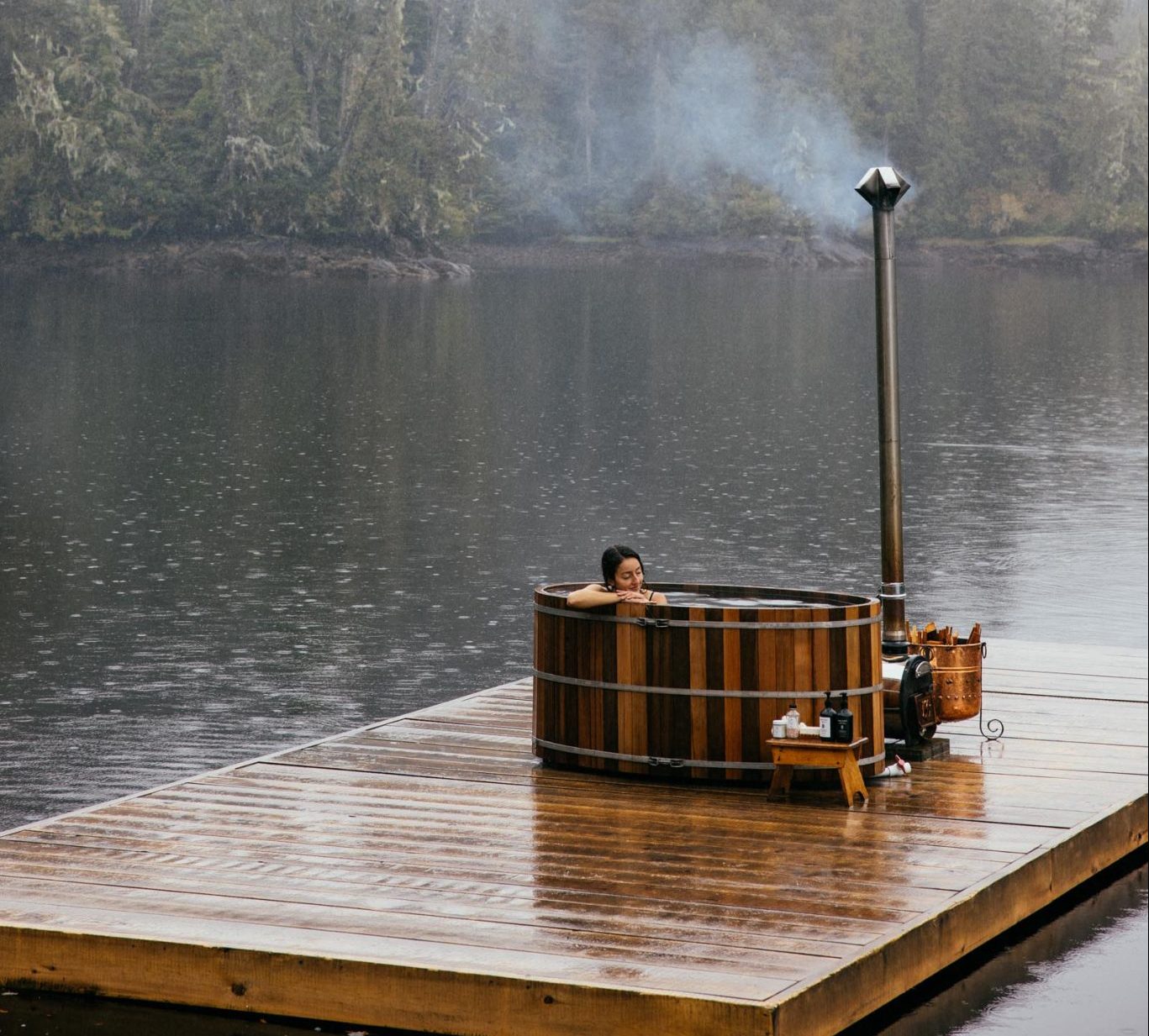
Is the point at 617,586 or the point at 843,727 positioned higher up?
the point at 617,586

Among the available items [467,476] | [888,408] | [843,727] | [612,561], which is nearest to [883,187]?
[888,408]

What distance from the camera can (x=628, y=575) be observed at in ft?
24.8

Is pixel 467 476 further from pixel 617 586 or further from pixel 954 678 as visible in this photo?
pixel 617 586

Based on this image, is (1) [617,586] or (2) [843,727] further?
(1) [617,586]

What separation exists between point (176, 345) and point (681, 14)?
16.3 m

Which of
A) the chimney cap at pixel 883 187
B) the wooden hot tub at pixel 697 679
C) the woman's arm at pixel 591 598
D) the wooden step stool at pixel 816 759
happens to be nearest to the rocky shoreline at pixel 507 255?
the chimney cap at pixel 883 187

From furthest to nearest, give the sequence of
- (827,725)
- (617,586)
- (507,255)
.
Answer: (507,255)
(617,586)
(827,725)

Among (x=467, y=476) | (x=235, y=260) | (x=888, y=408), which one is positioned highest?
(x=235, y=260)

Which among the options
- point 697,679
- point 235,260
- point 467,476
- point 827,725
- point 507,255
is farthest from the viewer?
point 507,255

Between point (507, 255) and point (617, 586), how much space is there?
104ft

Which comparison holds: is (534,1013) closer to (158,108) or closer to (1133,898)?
(1133,898)

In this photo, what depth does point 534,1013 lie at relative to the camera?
5.27 meters

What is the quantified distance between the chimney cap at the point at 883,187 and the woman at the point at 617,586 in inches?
66.5

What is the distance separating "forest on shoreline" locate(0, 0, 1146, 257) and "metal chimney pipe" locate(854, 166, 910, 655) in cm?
2034
